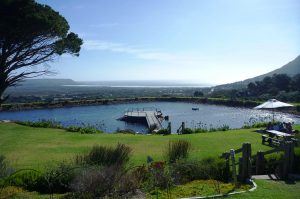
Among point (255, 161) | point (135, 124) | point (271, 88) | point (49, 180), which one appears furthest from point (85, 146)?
point (271, 88)

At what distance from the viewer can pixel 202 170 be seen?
9266 millimetres

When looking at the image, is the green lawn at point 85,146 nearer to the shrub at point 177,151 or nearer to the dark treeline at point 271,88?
the shrub at point 177,151

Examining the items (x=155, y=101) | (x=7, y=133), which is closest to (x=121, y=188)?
(x=7, y=133)

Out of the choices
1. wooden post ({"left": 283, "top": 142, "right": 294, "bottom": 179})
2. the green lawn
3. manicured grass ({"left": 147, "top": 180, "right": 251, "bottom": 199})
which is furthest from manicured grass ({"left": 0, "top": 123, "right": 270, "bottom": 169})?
manicured grass ({"left": 147, "top": 180, "right": 251, "bottom": 199})

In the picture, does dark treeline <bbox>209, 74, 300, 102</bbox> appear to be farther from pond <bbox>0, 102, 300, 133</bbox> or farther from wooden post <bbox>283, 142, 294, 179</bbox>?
wooden post <bbox>283, 142, 294, 179</bbox>

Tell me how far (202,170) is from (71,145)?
24.0ft

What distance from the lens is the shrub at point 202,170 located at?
9055mm

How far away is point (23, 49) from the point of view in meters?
15.4

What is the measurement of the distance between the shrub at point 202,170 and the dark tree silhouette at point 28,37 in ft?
28.3

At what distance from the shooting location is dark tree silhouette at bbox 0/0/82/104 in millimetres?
13883

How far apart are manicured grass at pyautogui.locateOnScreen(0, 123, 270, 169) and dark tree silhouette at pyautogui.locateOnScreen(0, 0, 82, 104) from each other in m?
2.50

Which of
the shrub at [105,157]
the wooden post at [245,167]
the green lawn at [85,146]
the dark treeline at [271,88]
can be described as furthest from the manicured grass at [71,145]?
the dark treeline at [271,88]

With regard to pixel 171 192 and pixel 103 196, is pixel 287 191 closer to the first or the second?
pixel 171 192

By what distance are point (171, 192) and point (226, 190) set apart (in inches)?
50.1
